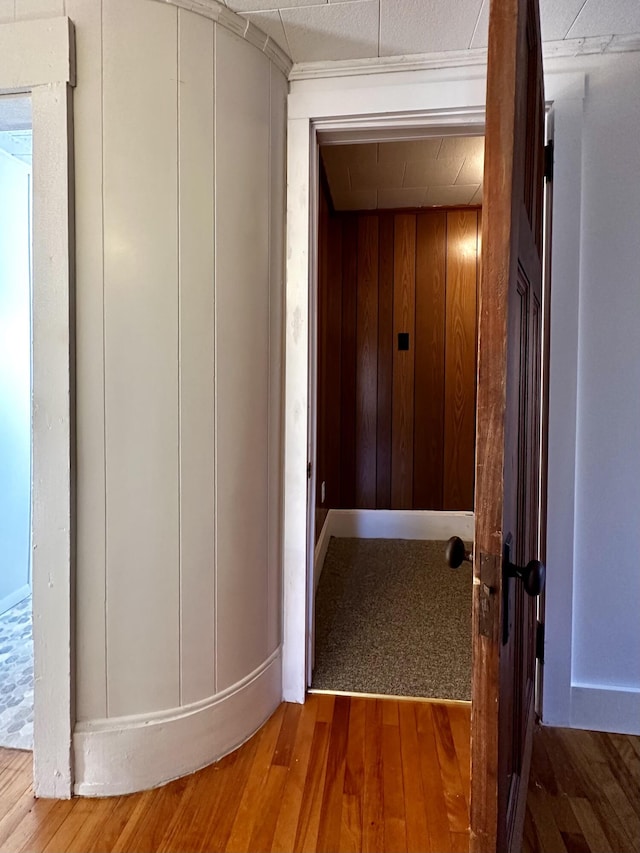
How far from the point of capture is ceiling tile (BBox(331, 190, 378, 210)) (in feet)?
10.1

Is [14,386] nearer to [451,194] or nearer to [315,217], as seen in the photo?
[315,217]

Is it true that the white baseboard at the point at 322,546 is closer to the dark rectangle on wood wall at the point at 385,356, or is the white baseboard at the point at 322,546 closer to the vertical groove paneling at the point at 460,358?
the dark rectangle on wood wall at the point at 385,356

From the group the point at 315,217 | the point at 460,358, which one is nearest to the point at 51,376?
the point at 315,217

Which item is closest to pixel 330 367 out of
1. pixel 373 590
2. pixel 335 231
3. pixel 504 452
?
pixel 335 231

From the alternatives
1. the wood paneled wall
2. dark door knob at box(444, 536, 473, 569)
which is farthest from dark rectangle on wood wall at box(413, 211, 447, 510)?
dark door knob at box(444, 536, 473, 569)

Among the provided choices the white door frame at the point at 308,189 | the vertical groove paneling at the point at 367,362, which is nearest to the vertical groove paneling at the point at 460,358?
the vertical groove paneling at the point at 367,362

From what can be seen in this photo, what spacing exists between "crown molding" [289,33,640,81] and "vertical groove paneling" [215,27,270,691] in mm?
191

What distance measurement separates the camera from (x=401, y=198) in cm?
317

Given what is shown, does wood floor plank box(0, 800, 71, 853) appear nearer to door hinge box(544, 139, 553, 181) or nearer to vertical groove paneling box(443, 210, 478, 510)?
door hinge box(544, 139, 553, 181)

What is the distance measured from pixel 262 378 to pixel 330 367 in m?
1.84

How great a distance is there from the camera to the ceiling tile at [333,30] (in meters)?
1.35

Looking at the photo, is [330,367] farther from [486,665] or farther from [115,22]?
[486,665]

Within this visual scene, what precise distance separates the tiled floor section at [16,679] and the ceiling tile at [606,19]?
276cm

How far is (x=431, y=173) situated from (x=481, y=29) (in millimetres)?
1333
